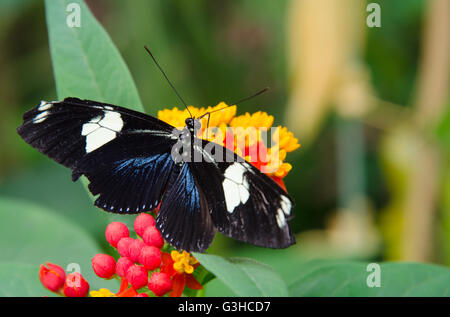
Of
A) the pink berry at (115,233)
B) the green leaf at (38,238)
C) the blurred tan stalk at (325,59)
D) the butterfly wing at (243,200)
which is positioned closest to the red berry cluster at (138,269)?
the pink berry at (115,233)

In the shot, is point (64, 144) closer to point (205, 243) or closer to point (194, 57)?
point (205, 243)

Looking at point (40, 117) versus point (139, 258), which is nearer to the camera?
point (139, 258)

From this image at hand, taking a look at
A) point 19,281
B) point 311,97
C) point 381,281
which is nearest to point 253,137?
point 381,281

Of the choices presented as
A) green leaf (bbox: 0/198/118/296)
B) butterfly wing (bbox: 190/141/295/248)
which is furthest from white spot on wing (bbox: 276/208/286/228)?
green leaf (bbox: 0/198/118/296)

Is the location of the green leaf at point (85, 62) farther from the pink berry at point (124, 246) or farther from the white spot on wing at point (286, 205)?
the white spot on wing at point (286, 205)

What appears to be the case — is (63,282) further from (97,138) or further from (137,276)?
(97,138)

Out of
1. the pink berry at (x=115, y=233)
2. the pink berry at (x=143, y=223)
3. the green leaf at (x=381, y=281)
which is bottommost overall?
the green leaf at (x=381, y=281)
